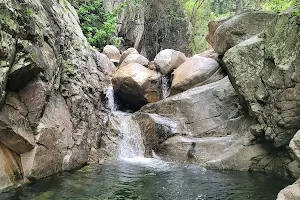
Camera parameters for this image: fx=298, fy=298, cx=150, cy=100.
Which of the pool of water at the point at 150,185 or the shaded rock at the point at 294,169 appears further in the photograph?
the shaded rock at the point at 294,169

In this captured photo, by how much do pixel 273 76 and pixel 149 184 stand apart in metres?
5.03

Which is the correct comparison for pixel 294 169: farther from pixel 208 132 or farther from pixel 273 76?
pixel 208 132

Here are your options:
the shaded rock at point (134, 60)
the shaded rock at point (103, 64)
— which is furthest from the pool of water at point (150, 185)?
the shaded rock at point (134, 60)

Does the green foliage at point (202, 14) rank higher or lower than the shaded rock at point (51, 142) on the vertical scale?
higher

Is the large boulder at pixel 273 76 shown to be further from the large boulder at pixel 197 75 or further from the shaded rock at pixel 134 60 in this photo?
the shaded rock at pixel 134 60

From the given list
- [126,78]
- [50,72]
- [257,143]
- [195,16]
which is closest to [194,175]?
[257,143]

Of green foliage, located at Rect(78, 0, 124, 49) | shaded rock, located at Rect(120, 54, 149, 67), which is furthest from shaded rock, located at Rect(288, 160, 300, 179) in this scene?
green foliage, located at Rect(78, 0, 124, 49)

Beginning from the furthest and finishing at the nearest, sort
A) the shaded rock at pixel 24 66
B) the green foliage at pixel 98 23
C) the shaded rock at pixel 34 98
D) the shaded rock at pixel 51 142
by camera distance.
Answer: the green foliage at pixel 98 23 → the shaded rock at pixel 34 98 → the shaded rock at pixel 51 142 → the shaded rock at pixel 24 66

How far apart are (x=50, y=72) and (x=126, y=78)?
6227 mm

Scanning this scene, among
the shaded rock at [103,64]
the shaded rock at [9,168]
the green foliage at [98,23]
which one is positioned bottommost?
the shaded rock at [9,168]

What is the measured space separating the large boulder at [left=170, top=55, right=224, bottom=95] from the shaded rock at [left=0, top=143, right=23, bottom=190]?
29.7 ft

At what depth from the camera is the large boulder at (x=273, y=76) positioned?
28.6 ft

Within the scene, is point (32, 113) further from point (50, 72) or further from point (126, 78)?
point (126, 78)

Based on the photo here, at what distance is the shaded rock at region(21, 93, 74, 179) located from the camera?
8141 millimetres
